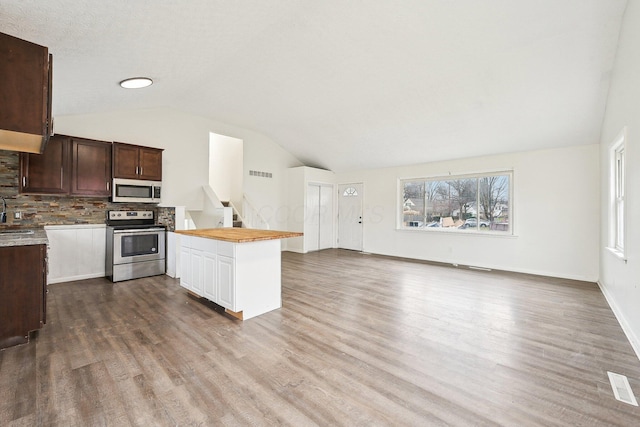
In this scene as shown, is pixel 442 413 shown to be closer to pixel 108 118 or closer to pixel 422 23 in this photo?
pixel 422 23

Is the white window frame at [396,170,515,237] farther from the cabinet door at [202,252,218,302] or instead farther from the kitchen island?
the cabinet door at [202,252,218,302]

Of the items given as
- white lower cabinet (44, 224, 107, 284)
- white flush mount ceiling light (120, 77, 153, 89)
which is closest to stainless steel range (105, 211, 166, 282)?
white lower cabinet (44, 224, 107, 284)

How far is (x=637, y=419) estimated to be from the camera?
5.65 feet

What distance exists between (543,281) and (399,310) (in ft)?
10.6

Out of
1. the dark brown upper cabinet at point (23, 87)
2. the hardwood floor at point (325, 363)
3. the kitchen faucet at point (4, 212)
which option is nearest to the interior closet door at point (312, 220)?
the hardwood floor at point (325, 363)

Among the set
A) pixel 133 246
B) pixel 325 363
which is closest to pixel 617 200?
pixel 325 363

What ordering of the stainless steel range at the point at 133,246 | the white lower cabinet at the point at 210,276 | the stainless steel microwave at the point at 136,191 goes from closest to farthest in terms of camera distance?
the white lower cabinet at the point at 210,276 → the stainless steel range at the point at 133,246 → the stainless steel microwave at the point at 136,191

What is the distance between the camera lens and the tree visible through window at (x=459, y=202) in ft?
19.5

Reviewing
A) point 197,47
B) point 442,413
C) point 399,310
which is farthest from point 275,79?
point 442,413

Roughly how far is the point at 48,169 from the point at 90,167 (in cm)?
51

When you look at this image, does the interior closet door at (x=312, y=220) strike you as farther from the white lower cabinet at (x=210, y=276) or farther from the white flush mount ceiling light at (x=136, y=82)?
the white flush mount ceiling light at (x=136, y=82)

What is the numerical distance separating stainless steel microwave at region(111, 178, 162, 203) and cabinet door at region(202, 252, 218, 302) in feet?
8.11

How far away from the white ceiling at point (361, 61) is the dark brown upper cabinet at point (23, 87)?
121 millimetres

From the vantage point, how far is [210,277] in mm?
3498
